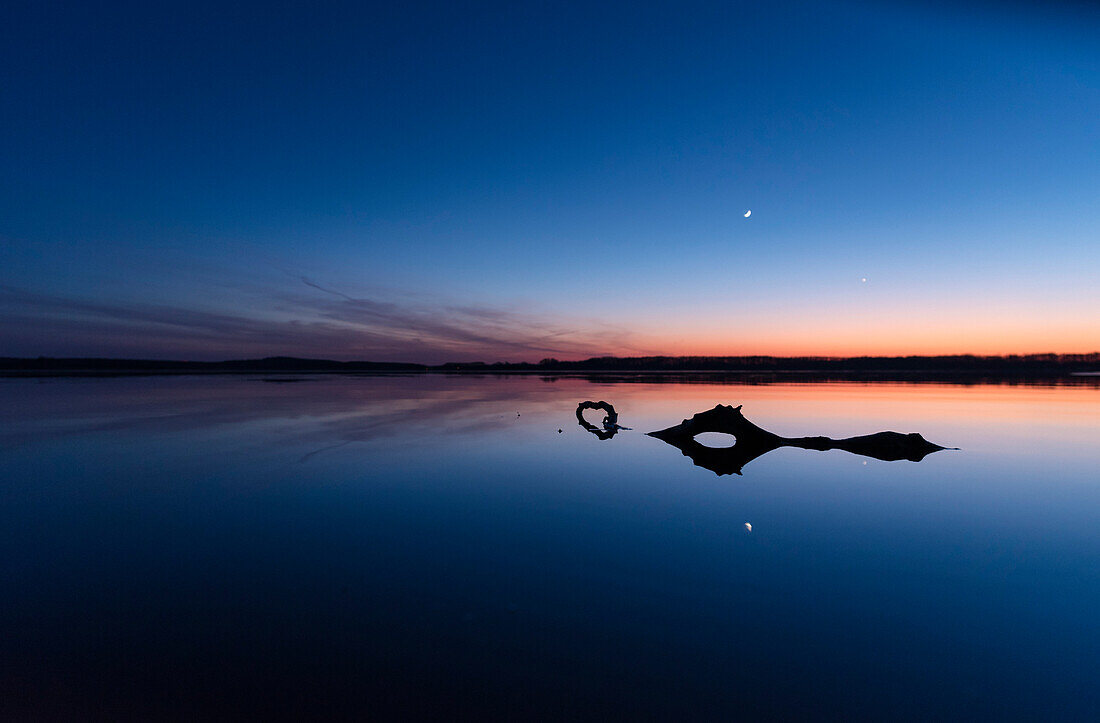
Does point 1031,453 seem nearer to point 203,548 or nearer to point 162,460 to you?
point 203,548

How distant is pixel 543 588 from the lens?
605 cm

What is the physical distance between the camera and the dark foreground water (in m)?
4.10

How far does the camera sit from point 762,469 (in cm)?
1312

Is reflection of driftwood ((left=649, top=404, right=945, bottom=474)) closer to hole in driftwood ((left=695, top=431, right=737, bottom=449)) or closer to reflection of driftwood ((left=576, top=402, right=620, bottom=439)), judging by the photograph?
hole in driftwood ((left=695, top=431, right=737, bottom=449))

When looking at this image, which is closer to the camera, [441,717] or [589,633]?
[441,717]

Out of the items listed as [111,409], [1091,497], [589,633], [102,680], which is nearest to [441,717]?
[589,633]

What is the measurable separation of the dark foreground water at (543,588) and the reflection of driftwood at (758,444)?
1.54m

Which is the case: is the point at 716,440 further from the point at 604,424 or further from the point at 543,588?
the point at 543,588

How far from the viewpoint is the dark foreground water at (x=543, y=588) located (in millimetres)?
4098

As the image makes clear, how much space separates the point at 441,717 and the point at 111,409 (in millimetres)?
33030

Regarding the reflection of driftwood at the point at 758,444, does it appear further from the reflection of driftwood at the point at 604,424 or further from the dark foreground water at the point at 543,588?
the reflection of driftwood at the point at 604,424

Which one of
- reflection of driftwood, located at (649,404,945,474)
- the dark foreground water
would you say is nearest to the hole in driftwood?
reflection of driftwood, located at (649,404,945,474)

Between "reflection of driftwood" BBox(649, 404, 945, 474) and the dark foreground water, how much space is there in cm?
154

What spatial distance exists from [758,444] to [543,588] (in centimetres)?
1248
